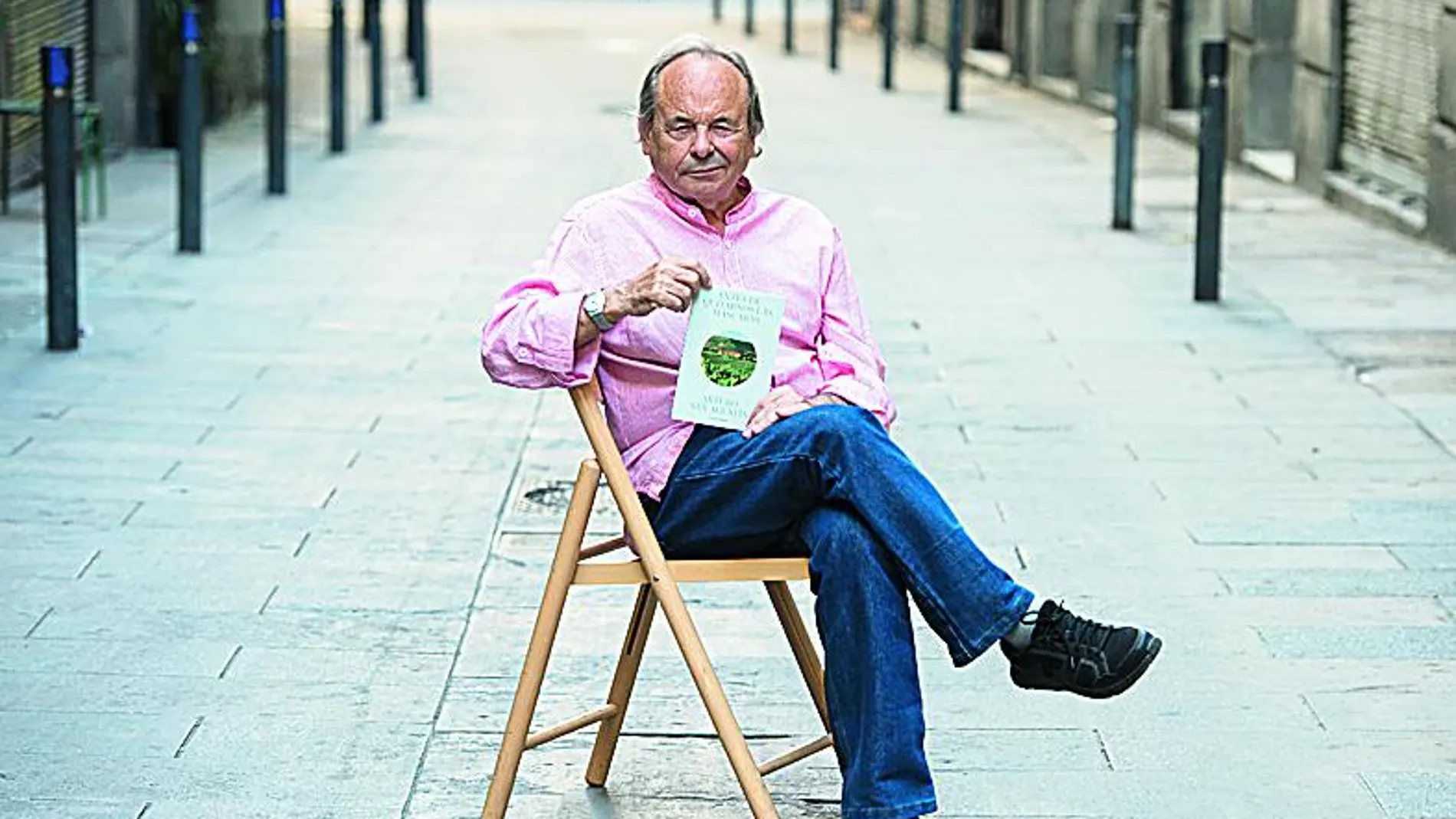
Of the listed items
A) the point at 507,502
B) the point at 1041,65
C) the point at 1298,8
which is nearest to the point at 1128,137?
the point at 1298,8

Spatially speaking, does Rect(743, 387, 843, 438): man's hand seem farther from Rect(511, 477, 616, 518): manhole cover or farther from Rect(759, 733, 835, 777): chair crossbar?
Rect(511, 477, 616, 518): manhole cover

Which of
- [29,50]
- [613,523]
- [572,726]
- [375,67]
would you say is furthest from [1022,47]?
[572,726]

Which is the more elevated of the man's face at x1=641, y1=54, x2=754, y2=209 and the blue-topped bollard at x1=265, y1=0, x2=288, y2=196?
the man's face at x1=641, y1=54, x2=754, y2=209

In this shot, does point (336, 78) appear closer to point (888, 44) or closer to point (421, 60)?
point (421, 60)

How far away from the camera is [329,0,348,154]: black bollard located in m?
16.0

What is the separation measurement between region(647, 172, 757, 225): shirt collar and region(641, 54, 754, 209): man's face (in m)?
0.04

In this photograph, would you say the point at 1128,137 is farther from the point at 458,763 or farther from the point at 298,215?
the point at 458,763

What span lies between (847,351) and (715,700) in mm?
672

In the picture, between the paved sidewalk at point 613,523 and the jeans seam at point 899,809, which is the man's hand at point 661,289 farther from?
the paved sidewalk at point 613,523

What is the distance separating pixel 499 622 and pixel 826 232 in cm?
166

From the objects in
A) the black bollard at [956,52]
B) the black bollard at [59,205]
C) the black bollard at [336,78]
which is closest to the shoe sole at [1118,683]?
the black bollard at [59,205]

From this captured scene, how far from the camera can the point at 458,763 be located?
199 inches

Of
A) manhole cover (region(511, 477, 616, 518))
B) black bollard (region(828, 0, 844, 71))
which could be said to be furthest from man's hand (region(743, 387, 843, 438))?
black bollard (region(828, 0, 844, 71))

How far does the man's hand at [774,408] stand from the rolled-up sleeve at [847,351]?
119mm
